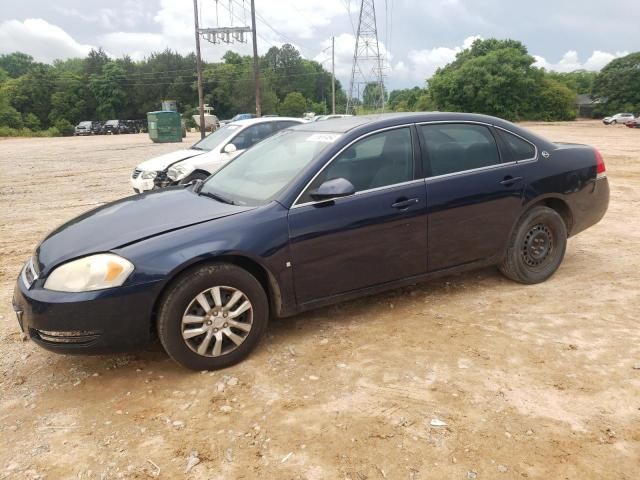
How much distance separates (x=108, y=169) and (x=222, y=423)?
49.2 feet

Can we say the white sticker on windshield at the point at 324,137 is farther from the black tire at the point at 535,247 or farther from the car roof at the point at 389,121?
the black tire at the point at 535,247

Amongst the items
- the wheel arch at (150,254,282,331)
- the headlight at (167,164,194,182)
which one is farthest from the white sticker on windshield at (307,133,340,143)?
the headlight at (167,164,194,182)

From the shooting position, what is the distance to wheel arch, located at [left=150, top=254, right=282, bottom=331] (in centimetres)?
309

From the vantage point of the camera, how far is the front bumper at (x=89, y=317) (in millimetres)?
2916

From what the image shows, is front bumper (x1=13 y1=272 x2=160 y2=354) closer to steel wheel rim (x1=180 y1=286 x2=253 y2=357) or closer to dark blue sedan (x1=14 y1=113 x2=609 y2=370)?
dark blue sedan (x1=14 y1=113 x2=609 y2=370)

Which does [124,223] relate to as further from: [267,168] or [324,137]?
[324,137]

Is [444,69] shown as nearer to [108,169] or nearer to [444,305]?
[108,169]

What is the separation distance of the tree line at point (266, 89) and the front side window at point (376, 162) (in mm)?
52509

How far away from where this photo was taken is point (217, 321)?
321 cm

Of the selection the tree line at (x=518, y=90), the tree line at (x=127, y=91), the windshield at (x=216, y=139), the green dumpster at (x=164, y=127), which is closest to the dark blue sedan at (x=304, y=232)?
the windshield at (x=216, y=139)

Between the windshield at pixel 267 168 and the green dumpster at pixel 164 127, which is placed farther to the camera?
the green dumpster at pixel 164 127

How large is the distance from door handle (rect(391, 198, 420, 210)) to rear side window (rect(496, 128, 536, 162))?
1056 millimetres

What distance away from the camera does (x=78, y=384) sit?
10.6 feet

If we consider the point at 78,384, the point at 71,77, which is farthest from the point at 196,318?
the point at 71,77
